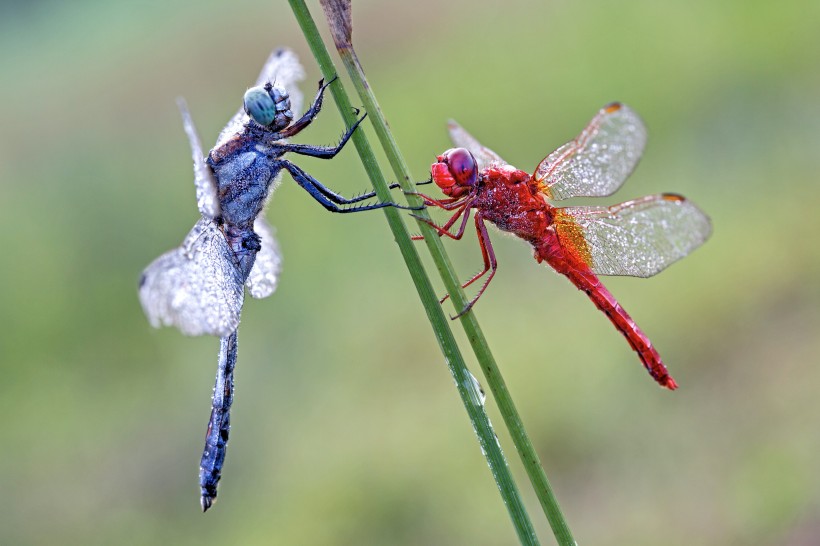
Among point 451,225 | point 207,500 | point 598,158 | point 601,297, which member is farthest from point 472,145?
point 207,500

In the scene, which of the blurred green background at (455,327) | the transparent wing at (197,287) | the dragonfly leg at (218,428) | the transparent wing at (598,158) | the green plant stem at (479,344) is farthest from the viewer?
the blurred green background at (455,327)

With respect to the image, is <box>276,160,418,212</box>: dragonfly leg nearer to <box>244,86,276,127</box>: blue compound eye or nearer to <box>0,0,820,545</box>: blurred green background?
<box>244,86,276,127</box>: blue compound eye

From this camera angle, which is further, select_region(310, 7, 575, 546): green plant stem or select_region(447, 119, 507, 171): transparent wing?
select_region(447, 119, 507, 171): transparent wing

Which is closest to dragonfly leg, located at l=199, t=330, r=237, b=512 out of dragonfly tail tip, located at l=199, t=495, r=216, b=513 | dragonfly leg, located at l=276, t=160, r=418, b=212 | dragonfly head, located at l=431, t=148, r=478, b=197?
dragonfly tail tip, located at l=199, t=495, r=216, b=513

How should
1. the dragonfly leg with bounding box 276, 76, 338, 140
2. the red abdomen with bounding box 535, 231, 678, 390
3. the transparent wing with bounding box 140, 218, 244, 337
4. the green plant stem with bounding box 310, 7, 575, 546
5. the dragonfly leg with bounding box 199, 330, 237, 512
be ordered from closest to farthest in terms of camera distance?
the green plant stem with bounding box 310, 7, 575, 546 → the transparent wing with bounding box 140, 218, 244, 337 → the dragonfly leg with bounding box 276, 76, 338, 140 → the dragonfly leg with bounding box 199, 330, 237, 512 → the red abdomen with bounding box 535, 231, 678, 390

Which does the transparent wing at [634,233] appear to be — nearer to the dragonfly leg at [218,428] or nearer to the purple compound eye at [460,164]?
the purple compound eye at [460,164]

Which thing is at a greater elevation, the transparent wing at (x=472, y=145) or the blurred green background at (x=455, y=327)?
→ the transparent wing at (x=472, y=145)

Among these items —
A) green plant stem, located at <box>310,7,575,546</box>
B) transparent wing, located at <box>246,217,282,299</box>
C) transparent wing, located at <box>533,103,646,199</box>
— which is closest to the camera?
green plant stem, located at <box>310,7,575,546</box>

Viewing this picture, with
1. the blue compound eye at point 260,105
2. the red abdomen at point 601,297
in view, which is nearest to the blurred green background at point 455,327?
the red abdomen at point 601,297
